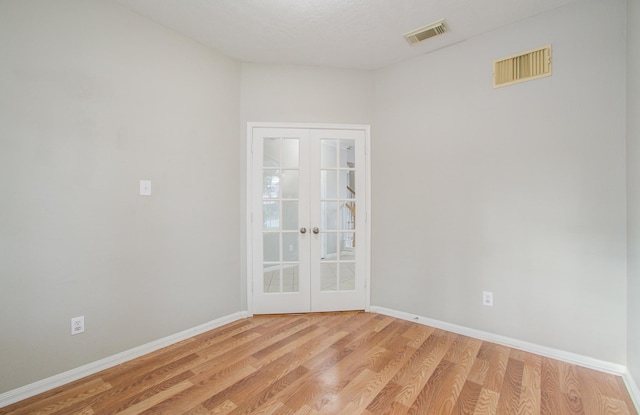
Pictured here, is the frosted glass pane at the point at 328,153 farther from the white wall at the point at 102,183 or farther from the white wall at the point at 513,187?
the white wall at the point at 102,183

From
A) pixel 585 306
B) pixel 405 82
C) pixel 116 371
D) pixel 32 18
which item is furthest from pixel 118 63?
pixel 585 306

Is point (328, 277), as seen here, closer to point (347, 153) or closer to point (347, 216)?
point (347, 216)

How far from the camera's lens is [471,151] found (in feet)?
8.79

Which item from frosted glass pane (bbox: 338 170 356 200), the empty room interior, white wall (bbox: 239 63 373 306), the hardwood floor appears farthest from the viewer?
frosted glass pane (bbox: 338 170 356 200)

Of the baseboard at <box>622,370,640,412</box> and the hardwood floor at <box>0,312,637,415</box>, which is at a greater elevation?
the baseboard at <box>622,370,640,412</box>

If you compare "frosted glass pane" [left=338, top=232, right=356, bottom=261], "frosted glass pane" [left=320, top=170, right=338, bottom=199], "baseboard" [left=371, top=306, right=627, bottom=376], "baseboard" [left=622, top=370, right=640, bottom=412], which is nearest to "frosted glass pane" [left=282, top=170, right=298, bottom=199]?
"frosted glass pane" [left=320, top=170, right=338, bottom=199]

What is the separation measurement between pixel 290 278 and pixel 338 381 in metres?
1.40

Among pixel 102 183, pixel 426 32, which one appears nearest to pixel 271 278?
pixel 102 183

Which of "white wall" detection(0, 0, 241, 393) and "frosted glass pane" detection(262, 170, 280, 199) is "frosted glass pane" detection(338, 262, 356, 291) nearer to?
"frosted glass pane" detection(262, 170, 280, 199)

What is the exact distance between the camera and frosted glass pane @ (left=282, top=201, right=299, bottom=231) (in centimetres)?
321

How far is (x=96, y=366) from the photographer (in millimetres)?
2098

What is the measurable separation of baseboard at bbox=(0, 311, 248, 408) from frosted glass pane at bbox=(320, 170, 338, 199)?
1.73 metres

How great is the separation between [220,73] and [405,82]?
196 centimetres

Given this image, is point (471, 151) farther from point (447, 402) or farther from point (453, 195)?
point (447, 402)
